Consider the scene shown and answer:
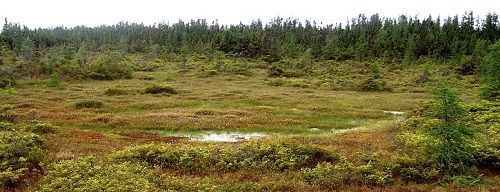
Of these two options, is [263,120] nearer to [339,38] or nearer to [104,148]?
[104,148]

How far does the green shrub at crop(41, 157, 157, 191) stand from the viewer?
1312 centimetres

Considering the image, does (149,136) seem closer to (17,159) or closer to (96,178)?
(17,159)

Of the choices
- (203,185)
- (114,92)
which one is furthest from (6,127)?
(114,92)

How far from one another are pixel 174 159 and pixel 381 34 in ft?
350

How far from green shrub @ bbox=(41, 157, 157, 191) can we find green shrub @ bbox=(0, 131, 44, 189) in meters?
0.91

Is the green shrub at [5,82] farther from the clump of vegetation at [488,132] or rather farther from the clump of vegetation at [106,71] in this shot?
the clump of vegetation at [488,132]

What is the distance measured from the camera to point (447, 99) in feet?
50.3

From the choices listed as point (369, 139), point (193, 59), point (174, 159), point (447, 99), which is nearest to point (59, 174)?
point (174, 159)

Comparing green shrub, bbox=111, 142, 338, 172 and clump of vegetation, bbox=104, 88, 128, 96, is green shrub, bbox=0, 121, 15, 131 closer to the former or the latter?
green shrub, bbox=111, 142, 338, 172

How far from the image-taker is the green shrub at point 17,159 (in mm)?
14465

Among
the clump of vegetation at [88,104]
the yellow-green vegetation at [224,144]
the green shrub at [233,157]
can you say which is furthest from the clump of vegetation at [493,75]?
the clump of vegetation at [88,104]

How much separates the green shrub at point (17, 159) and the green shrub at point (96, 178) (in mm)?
912

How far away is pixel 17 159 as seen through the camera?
16.6 metres

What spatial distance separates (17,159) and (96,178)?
4.84 meters
